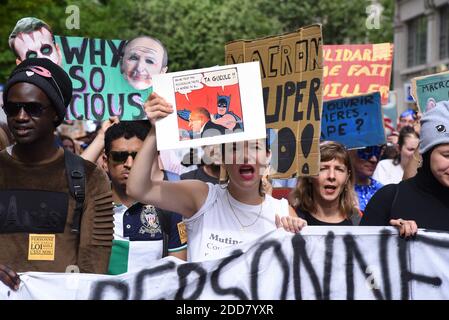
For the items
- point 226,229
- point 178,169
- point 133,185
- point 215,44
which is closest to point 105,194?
point 133,185

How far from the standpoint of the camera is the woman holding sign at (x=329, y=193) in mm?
5266

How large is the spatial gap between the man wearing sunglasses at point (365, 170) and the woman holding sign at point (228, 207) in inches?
88.0

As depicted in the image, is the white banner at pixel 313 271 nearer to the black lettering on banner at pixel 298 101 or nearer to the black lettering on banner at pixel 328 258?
the black lettering on banner at pixel 328 258

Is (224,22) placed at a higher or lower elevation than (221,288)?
higher

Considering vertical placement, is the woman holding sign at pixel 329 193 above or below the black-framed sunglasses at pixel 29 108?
below

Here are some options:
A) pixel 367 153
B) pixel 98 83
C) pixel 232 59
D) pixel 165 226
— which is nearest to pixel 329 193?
pixel 232 59

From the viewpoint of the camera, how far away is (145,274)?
392 centimetres

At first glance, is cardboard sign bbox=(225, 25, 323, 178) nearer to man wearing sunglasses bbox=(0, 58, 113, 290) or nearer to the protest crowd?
the protest crowd

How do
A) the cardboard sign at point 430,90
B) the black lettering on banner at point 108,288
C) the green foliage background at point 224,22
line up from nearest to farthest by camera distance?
the black lettering on banner at point 108,288
the cardboard sign at point 430,90
the green foliage background at point 224,22

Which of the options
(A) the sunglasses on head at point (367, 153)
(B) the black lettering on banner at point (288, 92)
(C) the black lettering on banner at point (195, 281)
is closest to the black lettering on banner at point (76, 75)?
(B) the black lettering on banner at point (288, 92)

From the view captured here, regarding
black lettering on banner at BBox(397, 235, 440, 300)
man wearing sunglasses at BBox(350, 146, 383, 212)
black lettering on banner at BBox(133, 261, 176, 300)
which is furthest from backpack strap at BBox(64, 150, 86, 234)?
man wearing sunglasses at BBox(350, 146, 383, 212)

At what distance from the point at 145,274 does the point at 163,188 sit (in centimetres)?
41

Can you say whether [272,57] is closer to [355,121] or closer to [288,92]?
[288,92]

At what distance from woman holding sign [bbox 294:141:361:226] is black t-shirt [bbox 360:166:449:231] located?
88cm
